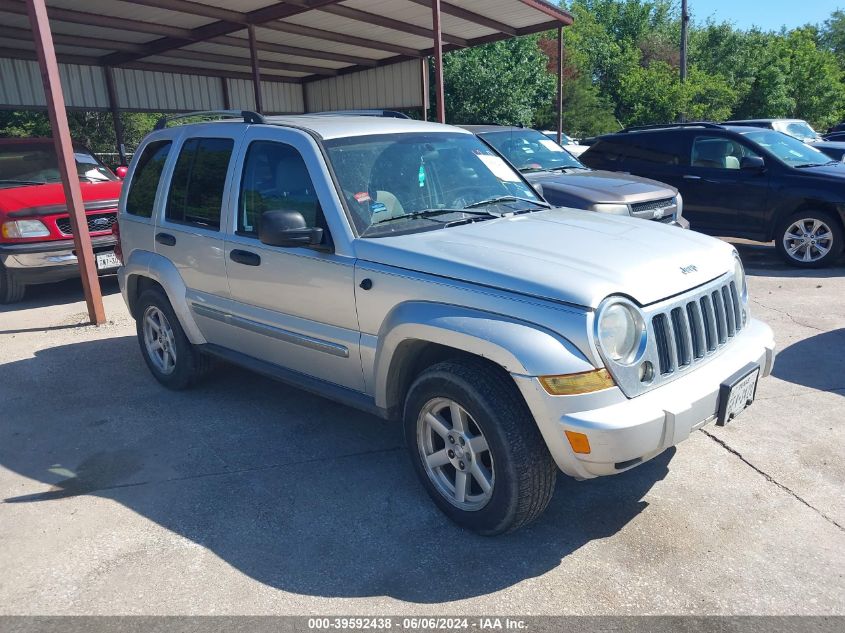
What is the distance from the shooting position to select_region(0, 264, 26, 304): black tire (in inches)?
324

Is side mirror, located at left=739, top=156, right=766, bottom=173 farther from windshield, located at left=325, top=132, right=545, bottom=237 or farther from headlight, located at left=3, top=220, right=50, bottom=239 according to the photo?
headlight, located at left=3, top=220, right=50, bottom=239

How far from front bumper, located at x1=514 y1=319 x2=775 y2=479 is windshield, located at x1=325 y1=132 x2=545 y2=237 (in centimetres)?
136

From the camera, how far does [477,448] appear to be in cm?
318

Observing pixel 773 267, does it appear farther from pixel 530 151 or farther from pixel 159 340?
pixel 159 340

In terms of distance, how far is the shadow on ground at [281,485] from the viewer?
3.10 meters

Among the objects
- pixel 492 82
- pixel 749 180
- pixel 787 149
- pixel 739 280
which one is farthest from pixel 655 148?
pixel 492 82

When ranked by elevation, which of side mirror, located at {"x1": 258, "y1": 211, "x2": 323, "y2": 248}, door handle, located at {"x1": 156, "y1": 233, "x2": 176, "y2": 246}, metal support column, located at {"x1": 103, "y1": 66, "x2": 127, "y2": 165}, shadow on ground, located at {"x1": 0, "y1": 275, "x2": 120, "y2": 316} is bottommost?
shadow on ground, located at {"x1": 0, "y1": 275, "x2": 120, "y2": 316}

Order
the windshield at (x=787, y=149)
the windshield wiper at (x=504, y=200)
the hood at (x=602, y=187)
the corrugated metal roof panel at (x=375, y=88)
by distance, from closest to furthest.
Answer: the windshield wiper at (x=504, y=200) → the hood at (x=602, y=187) → the windshield at (x=787, y=149) → the corrugated metal roof panel at (x=375, y=88)

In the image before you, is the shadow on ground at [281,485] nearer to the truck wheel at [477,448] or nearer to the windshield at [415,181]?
the truck wheel at [477,448]

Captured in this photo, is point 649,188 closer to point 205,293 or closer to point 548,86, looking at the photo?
point 205,293

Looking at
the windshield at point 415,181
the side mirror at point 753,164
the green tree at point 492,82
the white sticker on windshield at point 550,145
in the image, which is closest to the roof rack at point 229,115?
the windshield at point 415,181

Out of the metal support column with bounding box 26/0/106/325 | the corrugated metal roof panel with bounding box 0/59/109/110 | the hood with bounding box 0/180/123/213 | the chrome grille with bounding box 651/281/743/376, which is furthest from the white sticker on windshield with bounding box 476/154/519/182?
the corrugated metal roof panel with bounding box 0/59/109/110

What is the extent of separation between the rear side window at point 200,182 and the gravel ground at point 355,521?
1.38 m

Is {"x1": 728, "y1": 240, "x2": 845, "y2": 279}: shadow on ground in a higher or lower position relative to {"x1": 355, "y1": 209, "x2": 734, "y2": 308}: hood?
lower
